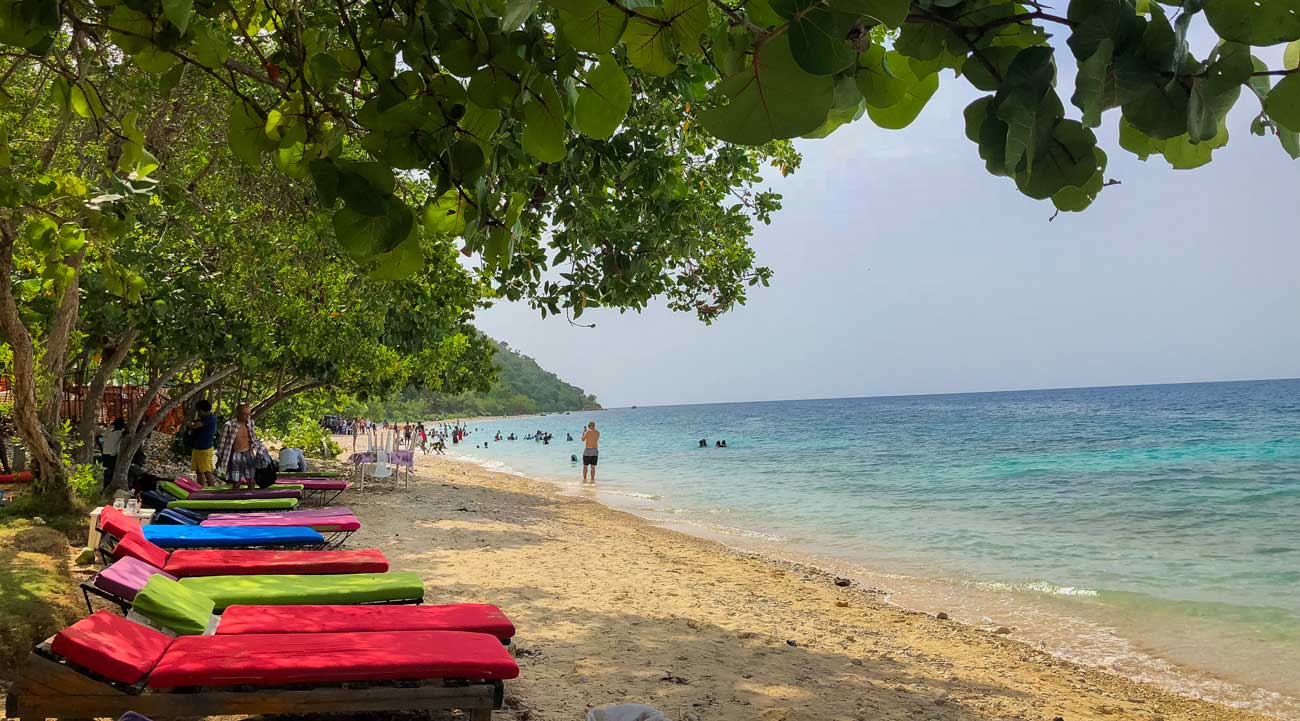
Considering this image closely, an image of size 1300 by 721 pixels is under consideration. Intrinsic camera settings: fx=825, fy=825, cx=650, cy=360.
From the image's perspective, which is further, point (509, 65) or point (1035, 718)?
point (1035, 718)

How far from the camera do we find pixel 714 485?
23203 mm

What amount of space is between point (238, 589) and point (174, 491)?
241 inches

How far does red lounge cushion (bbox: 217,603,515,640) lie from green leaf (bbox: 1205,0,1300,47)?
3.99m

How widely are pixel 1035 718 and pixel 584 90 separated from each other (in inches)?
207

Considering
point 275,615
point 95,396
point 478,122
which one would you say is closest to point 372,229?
point 478,122

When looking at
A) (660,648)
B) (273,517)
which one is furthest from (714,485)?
(660,648)

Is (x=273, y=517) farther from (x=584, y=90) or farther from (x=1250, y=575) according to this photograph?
(x=1250, y=575)

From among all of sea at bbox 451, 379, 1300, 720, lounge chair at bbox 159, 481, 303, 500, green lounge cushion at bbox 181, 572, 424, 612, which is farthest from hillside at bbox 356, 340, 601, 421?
green lounge cushion at bbox 181, 572, 424, 612

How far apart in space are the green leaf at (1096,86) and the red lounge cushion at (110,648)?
3733 mm

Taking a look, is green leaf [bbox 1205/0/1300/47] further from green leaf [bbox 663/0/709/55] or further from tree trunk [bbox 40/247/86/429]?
tree trunk [bbox 40/247/86/429]

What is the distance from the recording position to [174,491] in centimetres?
995

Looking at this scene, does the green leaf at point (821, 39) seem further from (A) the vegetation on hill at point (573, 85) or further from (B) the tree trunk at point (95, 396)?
(B) the tree trunk at point (95, 396)

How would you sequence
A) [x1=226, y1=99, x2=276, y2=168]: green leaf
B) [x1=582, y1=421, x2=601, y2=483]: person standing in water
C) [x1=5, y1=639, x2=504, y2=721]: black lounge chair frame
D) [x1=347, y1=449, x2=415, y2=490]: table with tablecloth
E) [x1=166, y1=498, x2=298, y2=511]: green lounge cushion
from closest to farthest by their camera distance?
[x1=226, y1=99, x2=276, y2=168]: green leaf, [x1=5, y1=639, x2=504, y2=721]: black lounge chair frame, [x1=166, y1=498, x2=298, y2=511]: green lounge cushion, [x1=347, y1=449, x2=415, y2=490]: table with tablecloth, [x1=582, y1=421, x2=601, y2=483]: person standing in water

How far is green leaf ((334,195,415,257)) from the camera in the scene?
945 mm
